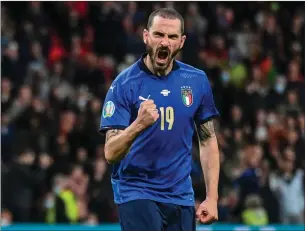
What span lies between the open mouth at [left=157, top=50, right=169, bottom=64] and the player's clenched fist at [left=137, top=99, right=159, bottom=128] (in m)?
0.51

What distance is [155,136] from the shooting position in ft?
21.5

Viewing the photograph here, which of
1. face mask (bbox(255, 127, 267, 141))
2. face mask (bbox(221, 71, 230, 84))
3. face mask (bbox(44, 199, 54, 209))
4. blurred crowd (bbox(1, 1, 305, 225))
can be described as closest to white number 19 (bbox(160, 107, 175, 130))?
blurred crowd (bbox(1, 1, 305, 225))

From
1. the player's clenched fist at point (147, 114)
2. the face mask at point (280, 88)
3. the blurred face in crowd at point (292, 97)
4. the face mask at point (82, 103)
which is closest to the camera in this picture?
the player's clenched fist at point (147, 114)

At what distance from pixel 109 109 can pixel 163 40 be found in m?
0.56

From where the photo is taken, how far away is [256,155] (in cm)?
1469

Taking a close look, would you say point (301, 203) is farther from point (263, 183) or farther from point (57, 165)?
point (57, 165)

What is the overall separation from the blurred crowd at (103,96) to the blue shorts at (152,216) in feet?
17.0

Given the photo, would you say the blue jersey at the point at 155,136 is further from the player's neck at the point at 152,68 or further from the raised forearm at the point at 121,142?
the raised forearm at the point at 121,142

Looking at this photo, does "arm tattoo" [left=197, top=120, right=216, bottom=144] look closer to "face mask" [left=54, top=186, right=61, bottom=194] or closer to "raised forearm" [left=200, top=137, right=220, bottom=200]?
"raised forearm" [left=200, top=137, right=220, bottom=200]

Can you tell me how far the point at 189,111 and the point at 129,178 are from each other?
59 centimetres

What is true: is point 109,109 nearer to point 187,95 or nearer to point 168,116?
point 168,116

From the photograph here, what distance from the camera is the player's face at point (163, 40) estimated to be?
21.2ft

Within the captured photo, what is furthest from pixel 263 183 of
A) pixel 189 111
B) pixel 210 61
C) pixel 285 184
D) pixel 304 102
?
pixel 189 111

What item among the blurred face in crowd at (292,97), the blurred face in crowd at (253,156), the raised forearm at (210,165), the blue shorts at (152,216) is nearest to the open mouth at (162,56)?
the raised forearm at (210,165)
